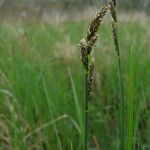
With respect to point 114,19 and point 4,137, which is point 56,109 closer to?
point 4,137

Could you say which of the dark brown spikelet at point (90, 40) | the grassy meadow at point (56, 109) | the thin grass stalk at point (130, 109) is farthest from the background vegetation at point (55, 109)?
the dark brown spikelet at point (90, 40)

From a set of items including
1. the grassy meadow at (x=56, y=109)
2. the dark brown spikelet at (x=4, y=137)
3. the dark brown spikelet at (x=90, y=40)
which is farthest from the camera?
the dark brown spikelet at (x=4, y=137)

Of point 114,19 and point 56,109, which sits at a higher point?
point 114,19

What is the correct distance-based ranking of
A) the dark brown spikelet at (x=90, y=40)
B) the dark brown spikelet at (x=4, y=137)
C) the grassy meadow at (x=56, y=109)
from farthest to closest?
the dark brown spikelet at (x=4, y=137)
the grassy meadow at (x=56, y=109)
the dark brown spikelet at (x=90, y=40)

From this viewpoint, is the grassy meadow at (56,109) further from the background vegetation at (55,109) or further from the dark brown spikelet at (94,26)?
the dark brown spikelet at (94,26)

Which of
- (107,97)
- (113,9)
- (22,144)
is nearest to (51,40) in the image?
(107,97)

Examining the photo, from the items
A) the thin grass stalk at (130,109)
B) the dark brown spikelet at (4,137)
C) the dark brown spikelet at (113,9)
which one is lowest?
the dark brown spikelet at (4,137)

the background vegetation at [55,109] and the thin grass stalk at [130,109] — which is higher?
the thin grass stalk at [130,109]

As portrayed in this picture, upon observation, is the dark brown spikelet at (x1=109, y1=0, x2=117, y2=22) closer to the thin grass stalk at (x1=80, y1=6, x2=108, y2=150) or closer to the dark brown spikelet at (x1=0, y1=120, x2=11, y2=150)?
the thin grass stalk at (x1=80, y1=6, x2=108, y2=150)

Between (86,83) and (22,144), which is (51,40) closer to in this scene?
(22,144)

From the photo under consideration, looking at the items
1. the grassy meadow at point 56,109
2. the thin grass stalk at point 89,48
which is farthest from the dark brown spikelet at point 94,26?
the grassy meadow at point 56,109

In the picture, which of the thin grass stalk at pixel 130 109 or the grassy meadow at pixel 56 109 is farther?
the grassy meadow at pixel 56 109

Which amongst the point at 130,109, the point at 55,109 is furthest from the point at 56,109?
the point at 130,109
